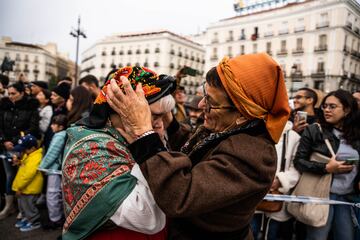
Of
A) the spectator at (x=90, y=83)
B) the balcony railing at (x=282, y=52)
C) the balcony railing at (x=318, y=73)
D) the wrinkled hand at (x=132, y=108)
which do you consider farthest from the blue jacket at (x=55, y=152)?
the balcony railing at (x=282, y=52)

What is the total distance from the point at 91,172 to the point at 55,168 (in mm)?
2949

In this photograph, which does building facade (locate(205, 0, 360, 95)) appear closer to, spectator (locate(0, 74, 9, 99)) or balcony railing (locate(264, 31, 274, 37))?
balcony railing (locate(264, 31, 274, 37))

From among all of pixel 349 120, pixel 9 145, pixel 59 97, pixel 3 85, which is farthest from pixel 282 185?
pixel 3 85

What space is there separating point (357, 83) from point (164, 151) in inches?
1868

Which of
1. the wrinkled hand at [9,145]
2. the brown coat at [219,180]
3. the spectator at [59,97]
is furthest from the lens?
the spectator at [59,97]

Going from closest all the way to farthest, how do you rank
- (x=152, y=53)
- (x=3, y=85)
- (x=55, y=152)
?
(x=55, y=152)
(x=3, y=85)
(x=152, y=53)

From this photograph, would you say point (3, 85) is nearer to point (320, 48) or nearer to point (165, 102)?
point (165, 102)

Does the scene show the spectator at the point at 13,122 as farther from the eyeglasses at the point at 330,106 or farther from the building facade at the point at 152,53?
the building facade at the point at 152,53

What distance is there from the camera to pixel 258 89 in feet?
3.96

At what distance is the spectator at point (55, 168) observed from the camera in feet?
12.5

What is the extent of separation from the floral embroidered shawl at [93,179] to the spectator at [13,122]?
362 cm

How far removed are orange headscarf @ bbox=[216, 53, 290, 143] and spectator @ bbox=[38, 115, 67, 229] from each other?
10.5 feet

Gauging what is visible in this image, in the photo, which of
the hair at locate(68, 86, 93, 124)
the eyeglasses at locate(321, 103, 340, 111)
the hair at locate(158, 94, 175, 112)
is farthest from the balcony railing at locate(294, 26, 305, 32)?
the hair at locate(158, 94, 175, 112)

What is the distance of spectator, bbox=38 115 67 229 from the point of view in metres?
3.80
